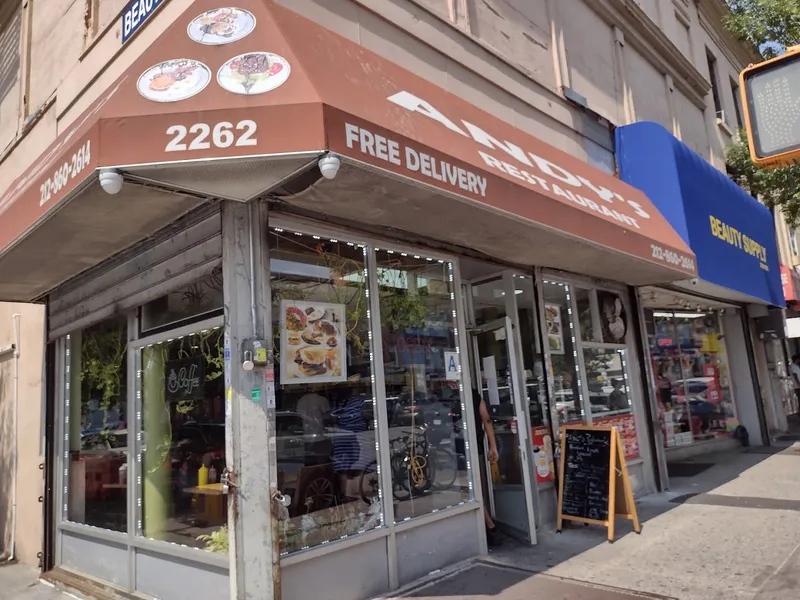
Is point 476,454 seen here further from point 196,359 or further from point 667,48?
point 667,48

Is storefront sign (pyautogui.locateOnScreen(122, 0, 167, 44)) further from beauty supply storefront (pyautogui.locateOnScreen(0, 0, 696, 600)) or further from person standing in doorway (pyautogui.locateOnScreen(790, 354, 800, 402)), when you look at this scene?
person standing in doorway (pyautogui.locateOnScreen(790, 354, 800, 402))

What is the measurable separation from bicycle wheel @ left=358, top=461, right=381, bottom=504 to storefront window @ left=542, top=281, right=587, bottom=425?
3.04 m

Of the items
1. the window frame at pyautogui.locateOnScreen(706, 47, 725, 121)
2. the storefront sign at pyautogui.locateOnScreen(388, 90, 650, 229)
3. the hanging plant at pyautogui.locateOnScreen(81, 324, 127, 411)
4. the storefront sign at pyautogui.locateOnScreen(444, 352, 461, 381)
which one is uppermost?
the window frame at pyautogui.locateOnScreen(706, 47, 725, 121)

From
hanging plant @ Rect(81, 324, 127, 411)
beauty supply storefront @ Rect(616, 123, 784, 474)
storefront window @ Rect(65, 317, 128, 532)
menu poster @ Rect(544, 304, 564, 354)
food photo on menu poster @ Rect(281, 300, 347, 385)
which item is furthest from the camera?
beauty supply storefront @ Rect(616, 123, 784, 474)

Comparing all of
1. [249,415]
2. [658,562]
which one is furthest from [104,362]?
[658,562]

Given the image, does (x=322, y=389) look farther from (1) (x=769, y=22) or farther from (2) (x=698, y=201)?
(1) (x=769, y=22)

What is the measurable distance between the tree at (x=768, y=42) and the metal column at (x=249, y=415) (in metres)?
9.07

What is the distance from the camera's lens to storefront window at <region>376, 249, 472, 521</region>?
533 centimetres

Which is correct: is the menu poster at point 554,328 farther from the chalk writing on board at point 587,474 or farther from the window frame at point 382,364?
the window frame at point 382,364

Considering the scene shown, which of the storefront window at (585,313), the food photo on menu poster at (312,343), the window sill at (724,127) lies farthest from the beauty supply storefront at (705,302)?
the food photo on menu poster at (312,343)

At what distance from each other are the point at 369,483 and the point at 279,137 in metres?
2.84

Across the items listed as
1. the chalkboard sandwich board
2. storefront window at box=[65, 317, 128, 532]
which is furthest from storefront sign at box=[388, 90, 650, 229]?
storefront window at box=[65, 317, 128, 532]

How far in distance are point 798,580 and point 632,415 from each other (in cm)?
398

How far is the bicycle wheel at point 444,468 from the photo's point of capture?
18.4ft
